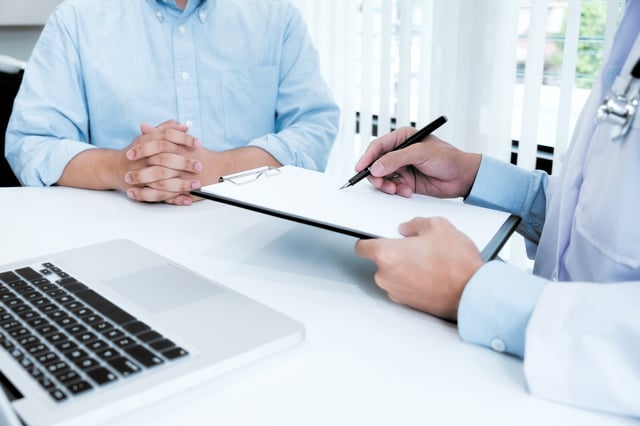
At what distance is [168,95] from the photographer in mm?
1348

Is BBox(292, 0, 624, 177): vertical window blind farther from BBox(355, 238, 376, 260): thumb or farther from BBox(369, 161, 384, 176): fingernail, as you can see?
BBox(355, 238, 376, 260): thumb

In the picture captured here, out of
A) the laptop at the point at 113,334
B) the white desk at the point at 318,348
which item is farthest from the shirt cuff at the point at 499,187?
the laptop at the point at 113,334

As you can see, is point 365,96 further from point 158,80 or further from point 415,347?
point 415,347

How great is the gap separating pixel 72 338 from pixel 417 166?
57cm

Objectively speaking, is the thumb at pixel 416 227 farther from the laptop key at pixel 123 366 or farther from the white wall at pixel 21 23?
the white wall at pixel 21 23

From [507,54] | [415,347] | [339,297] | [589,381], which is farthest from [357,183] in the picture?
[507,54]

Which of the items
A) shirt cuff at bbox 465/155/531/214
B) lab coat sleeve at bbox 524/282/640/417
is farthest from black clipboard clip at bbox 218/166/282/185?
lab coat sleeve at bbox 524/282/640/417

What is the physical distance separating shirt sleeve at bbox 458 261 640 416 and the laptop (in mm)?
178

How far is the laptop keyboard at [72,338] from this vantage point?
0.45 metres

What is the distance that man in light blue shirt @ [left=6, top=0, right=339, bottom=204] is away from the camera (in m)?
1.05

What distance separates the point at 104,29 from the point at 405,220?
2.99ft

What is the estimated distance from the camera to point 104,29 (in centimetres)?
129

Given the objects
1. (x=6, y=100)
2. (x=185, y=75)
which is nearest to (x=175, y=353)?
(x=185, y=75)

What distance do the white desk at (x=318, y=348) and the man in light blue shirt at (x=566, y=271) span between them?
2 centimetres
